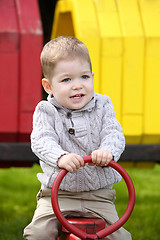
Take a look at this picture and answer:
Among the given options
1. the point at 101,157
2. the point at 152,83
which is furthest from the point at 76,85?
the point at 152,83

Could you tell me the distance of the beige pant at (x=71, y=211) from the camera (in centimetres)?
253

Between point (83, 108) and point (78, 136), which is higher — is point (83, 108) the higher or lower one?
the higher one

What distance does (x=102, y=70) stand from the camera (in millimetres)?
3471

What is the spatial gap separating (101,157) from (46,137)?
303 mm

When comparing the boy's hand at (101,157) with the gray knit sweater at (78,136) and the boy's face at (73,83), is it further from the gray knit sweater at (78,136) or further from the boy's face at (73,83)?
the boy's face at (73,83)

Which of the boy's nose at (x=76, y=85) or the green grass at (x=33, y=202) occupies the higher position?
the boy's nose at (x=76, y=85)

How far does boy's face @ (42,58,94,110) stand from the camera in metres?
2.53

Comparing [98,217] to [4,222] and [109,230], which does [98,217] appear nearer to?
[109,230]

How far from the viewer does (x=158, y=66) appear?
11.5 feet

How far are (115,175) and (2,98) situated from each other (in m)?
1.10

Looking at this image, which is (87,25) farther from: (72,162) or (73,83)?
(72,162)

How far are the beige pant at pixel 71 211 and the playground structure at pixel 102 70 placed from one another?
0.85m

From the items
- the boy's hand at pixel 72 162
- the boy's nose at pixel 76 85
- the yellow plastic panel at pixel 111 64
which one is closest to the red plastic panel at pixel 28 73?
the yellow plastic panel at pixel 111 64

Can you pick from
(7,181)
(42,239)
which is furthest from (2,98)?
(7,181)
